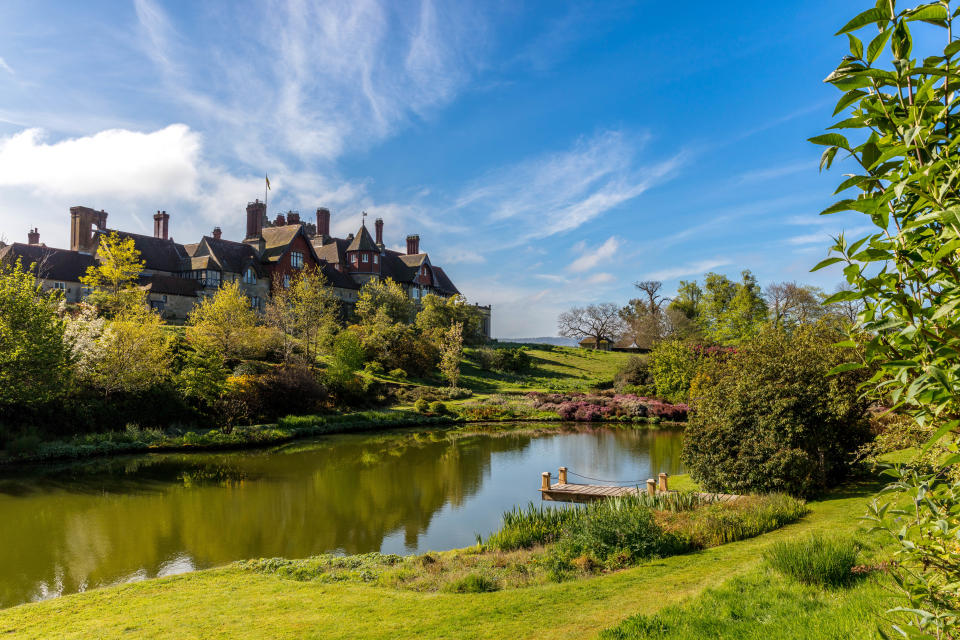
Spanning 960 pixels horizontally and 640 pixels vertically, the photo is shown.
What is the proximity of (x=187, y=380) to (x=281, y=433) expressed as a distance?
5.34 metres

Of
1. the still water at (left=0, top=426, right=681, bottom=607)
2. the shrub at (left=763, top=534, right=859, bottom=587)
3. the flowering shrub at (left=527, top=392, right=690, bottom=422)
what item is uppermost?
the shrub at (left=763, top=534, right=859, bottom=587)

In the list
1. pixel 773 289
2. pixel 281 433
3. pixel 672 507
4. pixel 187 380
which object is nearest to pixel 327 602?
pixel 672 507

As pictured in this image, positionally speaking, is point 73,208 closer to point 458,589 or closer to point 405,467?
point 405,467

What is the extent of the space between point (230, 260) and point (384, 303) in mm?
14840

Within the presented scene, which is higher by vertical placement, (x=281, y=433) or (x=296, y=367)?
(x=296, y=367)

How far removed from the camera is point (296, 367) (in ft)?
114

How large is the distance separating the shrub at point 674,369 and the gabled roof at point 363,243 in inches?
1383

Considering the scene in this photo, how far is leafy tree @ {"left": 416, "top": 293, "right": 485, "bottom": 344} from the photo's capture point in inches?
2205

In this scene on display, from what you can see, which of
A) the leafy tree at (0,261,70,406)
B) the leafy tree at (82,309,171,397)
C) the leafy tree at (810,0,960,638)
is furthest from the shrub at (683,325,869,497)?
the leafy tree at (82,309,171,397)

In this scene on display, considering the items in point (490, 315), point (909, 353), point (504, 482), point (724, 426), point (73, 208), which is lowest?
point (504, 482)

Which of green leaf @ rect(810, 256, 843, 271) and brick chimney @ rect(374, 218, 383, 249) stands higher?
brick chimney @ rect(374, 218, 383, 249)

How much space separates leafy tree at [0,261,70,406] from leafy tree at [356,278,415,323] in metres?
30.5

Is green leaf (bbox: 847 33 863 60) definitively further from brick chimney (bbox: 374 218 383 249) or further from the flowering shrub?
brick chimney (bbox: 374 218 383 249)

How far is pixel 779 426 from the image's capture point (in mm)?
14164
